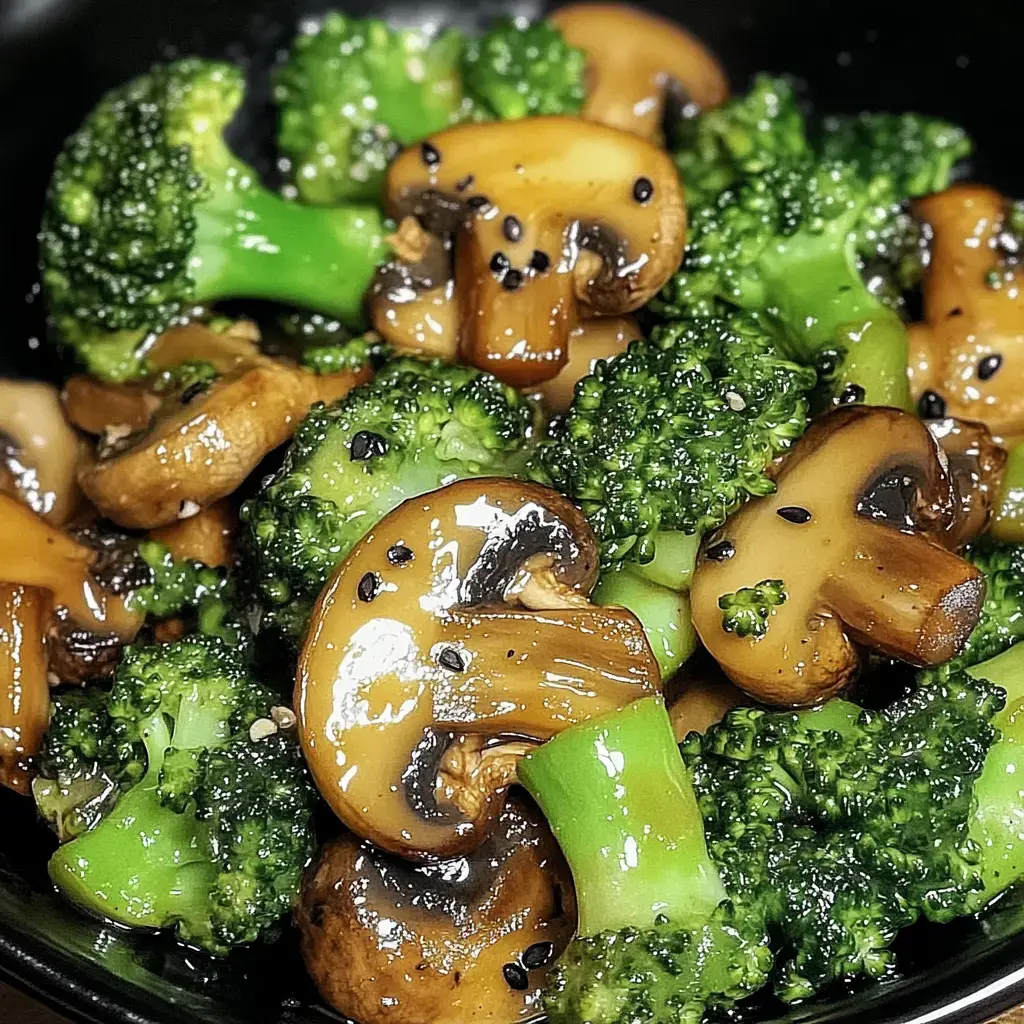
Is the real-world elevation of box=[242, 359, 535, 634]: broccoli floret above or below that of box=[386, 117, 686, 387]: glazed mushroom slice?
below

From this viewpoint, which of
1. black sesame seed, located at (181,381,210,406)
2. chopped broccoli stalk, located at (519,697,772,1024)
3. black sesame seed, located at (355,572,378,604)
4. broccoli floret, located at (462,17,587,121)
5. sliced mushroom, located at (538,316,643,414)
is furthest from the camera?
broccoli floret, located at (462,17,587,121)

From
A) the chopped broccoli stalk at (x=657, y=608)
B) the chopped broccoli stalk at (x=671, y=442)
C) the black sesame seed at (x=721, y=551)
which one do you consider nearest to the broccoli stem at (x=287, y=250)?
the chopped broccoli stalk at (x=671, y=442)

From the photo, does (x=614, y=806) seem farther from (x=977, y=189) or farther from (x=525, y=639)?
(x=977, y=189)

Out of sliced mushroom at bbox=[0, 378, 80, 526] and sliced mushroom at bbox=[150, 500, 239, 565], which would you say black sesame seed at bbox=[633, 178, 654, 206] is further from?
sliced mushroom at bbox=[0, 378, 80, 526]

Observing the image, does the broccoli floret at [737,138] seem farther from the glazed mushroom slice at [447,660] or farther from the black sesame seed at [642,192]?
the glazed mushroom slice at [447,660]

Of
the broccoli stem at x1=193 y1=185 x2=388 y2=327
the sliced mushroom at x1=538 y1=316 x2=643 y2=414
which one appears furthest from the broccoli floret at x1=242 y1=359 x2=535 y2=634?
the broccoli stem at x1=193 y1=185 x2=388 y2=327

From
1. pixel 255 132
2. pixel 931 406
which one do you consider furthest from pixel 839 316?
pixel 255 132

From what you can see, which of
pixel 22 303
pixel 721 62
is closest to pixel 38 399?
pixel 22 303
